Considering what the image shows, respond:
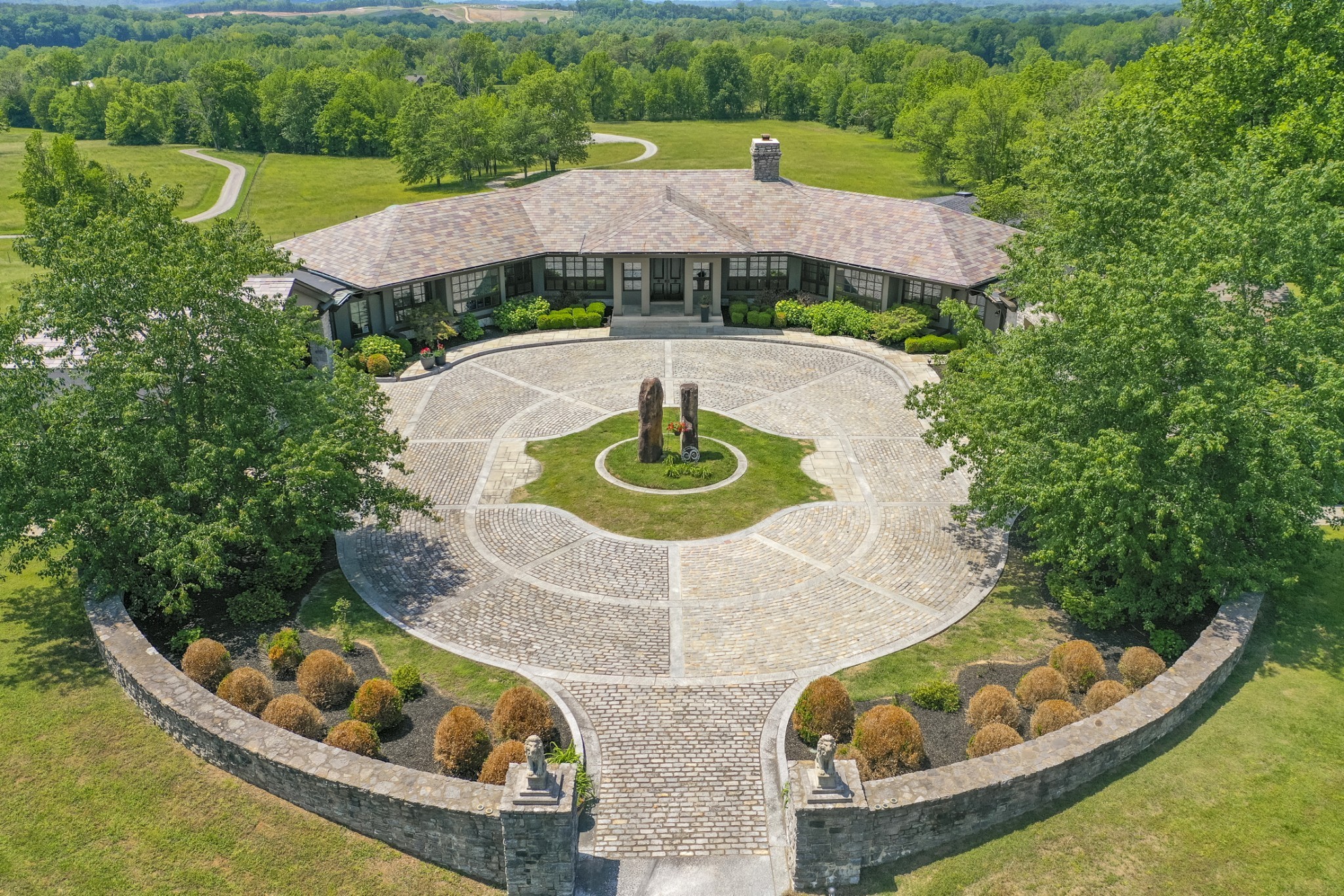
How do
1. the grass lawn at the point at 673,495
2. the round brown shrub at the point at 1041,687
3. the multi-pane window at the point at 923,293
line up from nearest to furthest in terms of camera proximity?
the round brown shrub at the point at 1041,687 → the grass lawn at the point at 673,495 → the multi-pane window at the point at 923,293

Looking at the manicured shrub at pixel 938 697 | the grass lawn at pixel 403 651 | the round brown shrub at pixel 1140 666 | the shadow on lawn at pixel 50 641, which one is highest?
the round brown shrub at pixel 1140 666

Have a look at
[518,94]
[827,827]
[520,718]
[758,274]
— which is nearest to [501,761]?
[520,718]

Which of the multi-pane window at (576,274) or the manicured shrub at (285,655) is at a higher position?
the multi-pane window at (576,274)

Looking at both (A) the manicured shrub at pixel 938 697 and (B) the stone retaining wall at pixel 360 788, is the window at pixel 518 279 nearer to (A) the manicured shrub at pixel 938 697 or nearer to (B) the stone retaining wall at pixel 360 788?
(B) the stone retaining wall at pixel 360 788

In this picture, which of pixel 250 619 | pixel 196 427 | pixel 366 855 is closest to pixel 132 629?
pixel 250 619

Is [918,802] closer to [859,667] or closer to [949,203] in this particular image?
[859,667]

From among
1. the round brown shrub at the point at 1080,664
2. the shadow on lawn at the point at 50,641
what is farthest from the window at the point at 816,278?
the shadow on lawn at the point at 50,641

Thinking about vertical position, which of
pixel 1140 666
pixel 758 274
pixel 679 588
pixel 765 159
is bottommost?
pixel 679 588

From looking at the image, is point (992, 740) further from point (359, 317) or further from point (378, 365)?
point (359, 317)
